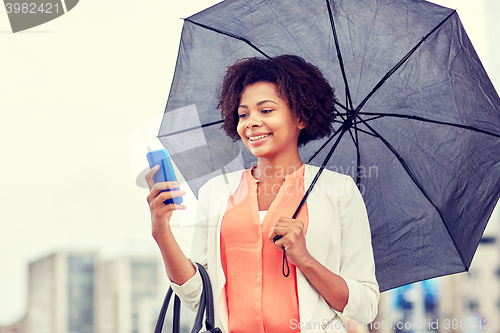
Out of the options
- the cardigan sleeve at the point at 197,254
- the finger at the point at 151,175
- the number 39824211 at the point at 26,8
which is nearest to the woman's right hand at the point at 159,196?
the finger at the point at 151,175

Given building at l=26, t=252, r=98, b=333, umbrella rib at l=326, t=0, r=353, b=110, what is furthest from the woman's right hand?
building at l=26, t=252, r=98, b=333

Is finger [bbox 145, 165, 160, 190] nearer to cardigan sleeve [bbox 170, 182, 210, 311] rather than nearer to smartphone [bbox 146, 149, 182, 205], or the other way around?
smartphone [bbox 146, 149, 182, 205]

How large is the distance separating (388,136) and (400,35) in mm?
421

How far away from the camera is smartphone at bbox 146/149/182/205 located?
1519 mm

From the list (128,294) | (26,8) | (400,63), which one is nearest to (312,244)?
(400,63)

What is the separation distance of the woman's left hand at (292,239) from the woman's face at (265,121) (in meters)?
0.32

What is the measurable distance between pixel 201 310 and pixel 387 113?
111 cm

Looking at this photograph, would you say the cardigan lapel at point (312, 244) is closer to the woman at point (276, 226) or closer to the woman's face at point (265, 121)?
the woman at point (276, 226)

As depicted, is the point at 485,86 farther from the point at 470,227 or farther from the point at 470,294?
the point at 470,294

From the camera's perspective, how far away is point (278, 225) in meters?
1.59

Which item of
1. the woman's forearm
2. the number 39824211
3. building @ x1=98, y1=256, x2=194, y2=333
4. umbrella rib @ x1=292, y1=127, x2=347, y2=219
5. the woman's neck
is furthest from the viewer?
building @ x1=98, y1=256, x2=194, y2=333

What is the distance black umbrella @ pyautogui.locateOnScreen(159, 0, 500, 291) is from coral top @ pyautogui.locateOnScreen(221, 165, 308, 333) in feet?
0.98

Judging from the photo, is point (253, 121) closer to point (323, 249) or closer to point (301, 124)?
point (301, 124)

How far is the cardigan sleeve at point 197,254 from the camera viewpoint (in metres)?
1.68
